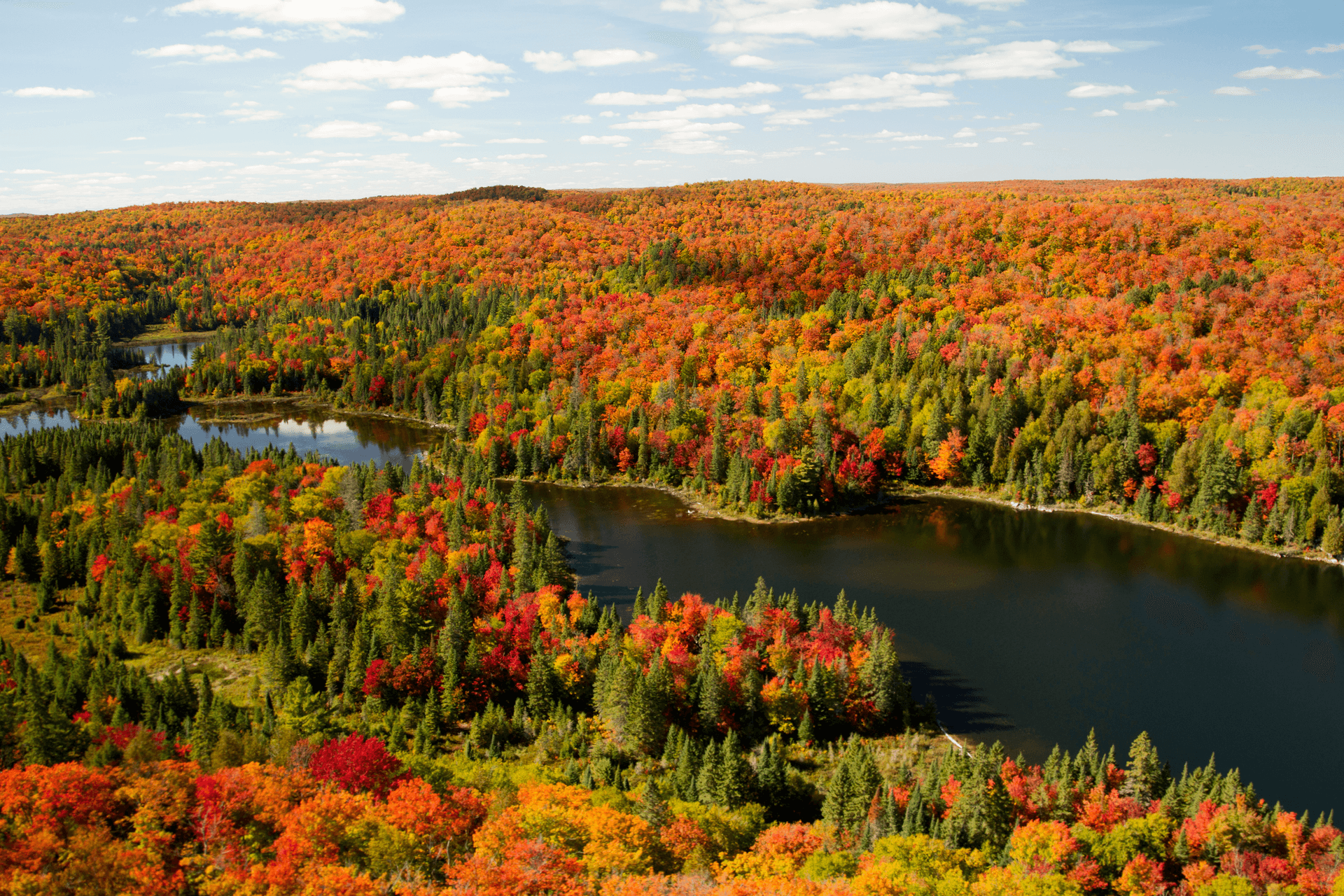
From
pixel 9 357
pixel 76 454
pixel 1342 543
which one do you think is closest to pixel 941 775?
pixel 1342 543

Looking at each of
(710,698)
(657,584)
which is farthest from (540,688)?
(657,584)

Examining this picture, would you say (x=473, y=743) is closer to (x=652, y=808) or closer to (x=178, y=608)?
(x=652, y=808)

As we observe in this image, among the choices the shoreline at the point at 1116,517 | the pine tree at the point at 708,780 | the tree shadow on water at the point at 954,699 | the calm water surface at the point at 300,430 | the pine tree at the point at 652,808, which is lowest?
the tree shadow on water at the point at 954,699

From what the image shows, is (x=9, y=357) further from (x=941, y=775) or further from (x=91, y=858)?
(x=941, y=775)

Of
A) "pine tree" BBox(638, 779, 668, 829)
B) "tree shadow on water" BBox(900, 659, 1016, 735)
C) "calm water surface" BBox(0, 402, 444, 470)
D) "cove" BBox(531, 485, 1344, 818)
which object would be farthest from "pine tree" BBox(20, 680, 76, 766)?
"calm water surface" BBox(0, 402, 444, 470)

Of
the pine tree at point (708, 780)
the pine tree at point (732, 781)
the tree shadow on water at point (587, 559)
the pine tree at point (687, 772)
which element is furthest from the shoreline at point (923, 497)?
the pine tree at point (708, 780)

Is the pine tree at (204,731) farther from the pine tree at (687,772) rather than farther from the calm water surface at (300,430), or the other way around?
the calm water surface at (300,430)
